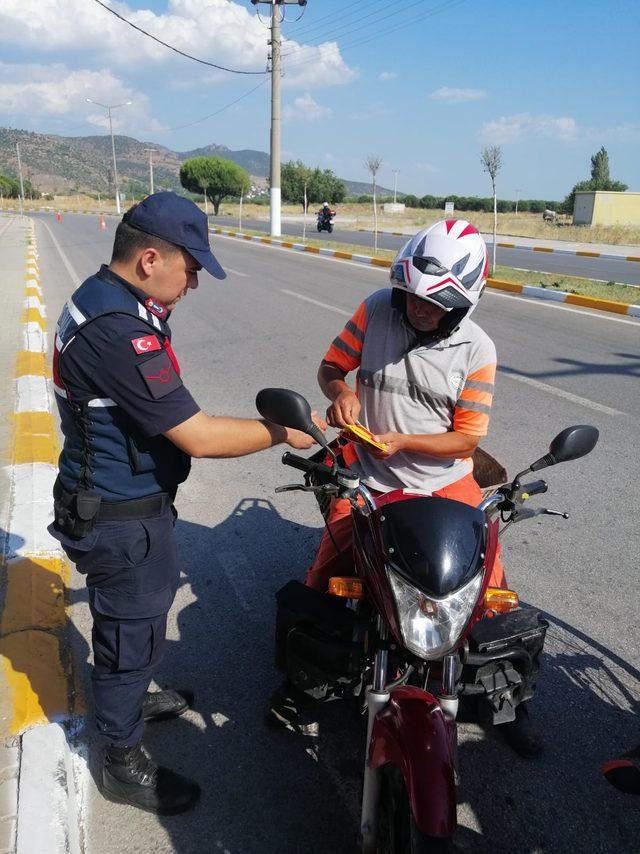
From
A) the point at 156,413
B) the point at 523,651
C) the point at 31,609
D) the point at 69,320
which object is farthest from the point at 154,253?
the point at 31,609

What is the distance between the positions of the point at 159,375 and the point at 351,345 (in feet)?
3.71

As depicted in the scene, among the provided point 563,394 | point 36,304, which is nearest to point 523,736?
point 563,394

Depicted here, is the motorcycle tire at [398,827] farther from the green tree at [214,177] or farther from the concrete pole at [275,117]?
the green tree at [214,177]

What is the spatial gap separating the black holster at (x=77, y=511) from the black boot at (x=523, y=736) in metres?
1.60

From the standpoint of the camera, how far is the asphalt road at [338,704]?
2.20m

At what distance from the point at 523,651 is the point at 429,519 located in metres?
0.59

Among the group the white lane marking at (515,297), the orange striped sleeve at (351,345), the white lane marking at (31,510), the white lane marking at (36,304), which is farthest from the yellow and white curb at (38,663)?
the white lane marking at (515,297)

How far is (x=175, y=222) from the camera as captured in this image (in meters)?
1.97

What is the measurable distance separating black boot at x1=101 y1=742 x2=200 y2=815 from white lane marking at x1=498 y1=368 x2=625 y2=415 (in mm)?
5109

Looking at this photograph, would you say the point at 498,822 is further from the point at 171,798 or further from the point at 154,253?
the point at 154,253

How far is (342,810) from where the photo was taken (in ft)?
7.34

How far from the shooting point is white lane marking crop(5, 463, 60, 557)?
3.61m

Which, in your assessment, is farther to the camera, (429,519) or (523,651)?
(523,651)

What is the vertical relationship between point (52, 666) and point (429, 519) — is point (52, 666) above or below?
below
